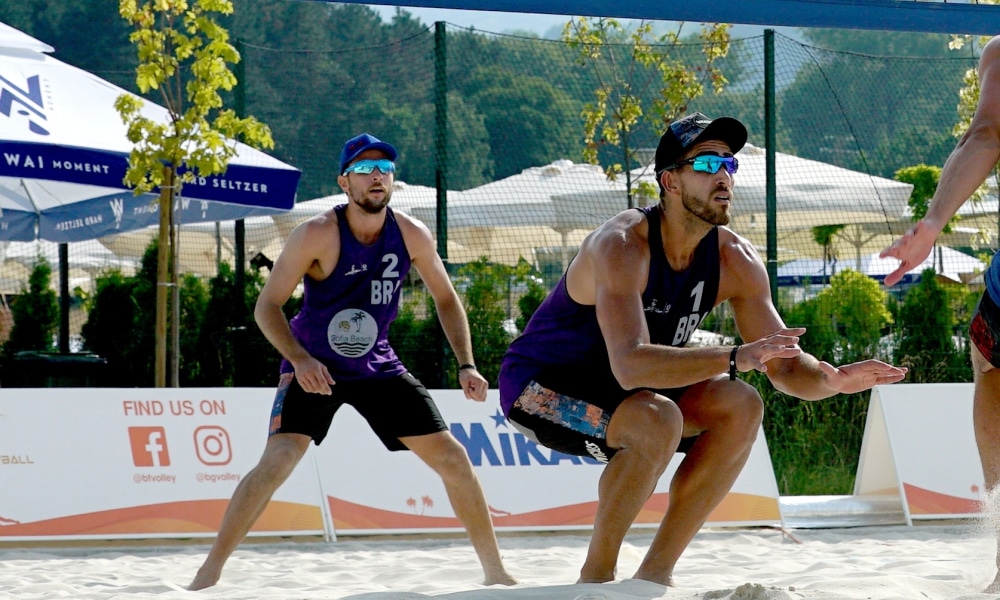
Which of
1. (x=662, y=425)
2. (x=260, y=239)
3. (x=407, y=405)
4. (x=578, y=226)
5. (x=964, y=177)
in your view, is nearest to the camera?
(x=964, y=177)

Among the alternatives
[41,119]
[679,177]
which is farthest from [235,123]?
[679,177]

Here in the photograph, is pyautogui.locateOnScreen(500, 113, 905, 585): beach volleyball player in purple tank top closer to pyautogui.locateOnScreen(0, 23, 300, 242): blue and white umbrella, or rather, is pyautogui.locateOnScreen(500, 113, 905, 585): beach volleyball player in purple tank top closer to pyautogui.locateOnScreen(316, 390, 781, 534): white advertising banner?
pyautogui.locateOnScreen(316, 390, 781, 534): white advertising banner

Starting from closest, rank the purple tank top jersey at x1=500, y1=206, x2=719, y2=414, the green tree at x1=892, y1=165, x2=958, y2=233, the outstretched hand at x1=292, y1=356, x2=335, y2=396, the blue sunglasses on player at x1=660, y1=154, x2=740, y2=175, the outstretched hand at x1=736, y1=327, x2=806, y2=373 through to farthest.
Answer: the outstretched hand at x1=736, y1=327, x2=806, y2=373
the blue sunglasses on player at x1=660, y1=154, x2=740, y2=175
the purple tank top jersey at x1=500, y1=206, x2=719, y2=414
the outstretched hand at x1=292, y1=356, x2=335, y2=396
the green tree at x1=892, y1=165, x2=958, y2=233

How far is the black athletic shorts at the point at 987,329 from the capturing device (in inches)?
142

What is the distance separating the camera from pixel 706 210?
358 centimetres

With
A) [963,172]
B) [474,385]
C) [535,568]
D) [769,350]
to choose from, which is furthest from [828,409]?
[769,350]

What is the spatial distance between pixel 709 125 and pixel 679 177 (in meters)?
0.18

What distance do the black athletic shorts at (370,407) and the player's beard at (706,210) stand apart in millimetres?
1389

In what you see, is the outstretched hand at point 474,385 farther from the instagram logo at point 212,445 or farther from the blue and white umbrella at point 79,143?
the blue and white umbrella at point 79,143

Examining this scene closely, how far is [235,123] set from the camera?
7.72 metres

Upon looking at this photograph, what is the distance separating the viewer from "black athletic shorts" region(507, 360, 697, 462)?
364cm

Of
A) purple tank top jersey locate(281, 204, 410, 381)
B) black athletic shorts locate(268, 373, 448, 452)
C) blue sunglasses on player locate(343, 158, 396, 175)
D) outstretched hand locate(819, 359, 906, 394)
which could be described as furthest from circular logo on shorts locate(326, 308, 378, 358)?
outstretched hand locate(819, 359, 906, 394)

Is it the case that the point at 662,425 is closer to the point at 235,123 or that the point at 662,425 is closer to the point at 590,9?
the point at 590,9

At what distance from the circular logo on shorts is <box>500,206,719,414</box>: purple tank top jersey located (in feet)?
2.57
